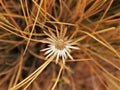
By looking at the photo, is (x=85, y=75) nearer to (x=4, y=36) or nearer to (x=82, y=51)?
(x=82, y=51)

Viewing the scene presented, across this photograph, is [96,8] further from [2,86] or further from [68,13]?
[2,86]

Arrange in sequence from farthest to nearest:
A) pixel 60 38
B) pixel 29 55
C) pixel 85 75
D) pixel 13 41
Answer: pixel 85 75 → pixel 29 55 → pixel 13 41 → pixel 60 38

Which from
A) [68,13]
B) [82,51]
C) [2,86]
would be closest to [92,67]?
[82,51]

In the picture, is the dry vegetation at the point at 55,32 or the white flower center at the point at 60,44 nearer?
the white flower center at the point at 60,44

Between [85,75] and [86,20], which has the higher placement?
[86,20]

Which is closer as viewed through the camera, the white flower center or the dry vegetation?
the white flower center

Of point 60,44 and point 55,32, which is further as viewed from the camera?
point 55,32

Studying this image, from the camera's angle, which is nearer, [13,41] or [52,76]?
[13,41]

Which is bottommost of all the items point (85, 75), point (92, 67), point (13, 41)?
point (85, 75)

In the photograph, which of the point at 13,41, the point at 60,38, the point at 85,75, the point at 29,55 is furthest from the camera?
the point at 85,75

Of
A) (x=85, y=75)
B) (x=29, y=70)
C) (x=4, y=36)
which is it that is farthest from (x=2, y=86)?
(x=85, y=75)
